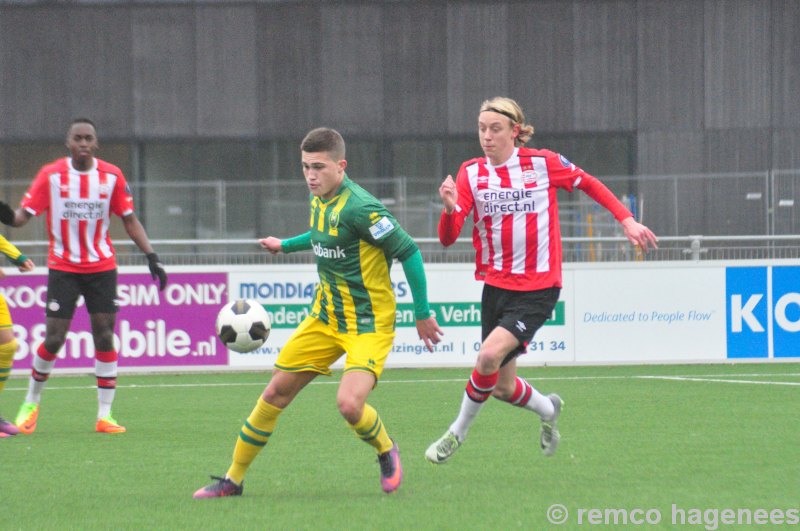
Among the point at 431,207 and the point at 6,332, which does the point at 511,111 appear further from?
the point at 431,207

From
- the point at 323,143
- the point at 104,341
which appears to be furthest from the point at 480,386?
the point at 104,341

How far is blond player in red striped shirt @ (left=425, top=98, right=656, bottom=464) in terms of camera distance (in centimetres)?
716

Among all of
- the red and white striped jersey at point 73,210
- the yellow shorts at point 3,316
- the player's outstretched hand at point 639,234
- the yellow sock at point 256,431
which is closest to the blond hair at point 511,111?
the player's outstretched hand at point 639,234

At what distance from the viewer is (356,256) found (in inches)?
249

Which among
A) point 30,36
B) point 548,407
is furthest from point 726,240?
point 30,36

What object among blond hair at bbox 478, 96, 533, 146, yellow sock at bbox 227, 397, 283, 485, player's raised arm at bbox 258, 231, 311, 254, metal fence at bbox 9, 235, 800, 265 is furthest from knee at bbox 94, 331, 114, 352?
metal fence at bbox 9, 235, 800, 265

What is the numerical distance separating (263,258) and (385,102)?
10672mm

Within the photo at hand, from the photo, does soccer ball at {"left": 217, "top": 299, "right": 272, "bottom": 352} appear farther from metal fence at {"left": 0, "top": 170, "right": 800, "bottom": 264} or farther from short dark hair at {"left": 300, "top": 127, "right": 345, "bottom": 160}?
metal fence at {"left": 0, "top": 170, "right": 800, "bottom": 264}

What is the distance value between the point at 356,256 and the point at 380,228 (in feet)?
0.66

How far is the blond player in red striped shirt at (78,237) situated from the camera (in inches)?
362

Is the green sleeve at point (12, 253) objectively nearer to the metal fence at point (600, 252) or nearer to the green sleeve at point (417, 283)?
the green sleeve at point (417, 283)

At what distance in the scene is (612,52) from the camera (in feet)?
83.1

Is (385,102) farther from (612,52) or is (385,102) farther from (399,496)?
(399,496)

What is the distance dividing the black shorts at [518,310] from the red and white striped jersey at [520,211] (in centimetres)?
4
